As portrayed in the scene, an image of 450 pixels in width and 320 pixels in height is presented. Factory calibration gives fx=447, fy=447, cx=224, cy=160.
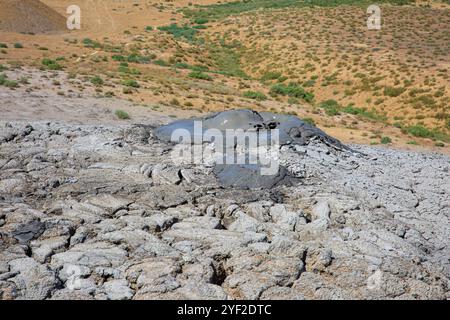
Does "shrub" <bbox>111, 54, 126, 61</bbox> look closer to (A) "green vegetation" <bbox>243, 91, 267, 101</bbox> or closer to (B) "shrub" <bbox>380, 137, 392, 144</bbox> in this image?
(A) "green vegetation" <bbox>243, 91, 267, 101</bbox>

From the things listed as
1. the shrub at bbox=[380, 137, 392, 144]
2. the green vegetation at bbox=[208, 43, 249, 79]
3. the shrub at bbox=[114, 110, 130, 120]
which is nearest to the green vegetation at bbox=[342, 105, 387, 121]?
the shrub at bbox=[380, 137, 392, 144]

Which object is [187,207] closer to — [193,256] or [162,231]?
[162,231]

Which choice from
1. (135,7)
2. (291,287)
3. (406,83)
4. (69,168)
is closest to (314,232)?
(291,287)

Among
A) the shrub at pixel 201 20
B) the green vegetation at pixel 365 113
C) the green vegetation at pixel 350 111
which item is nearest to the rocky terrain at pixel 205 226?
the green vegetation at pixel 350 111

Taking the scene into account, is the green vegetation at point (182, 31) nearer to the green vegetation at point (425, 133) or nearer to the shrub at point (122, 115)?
the green vegetation at point (425, 133)

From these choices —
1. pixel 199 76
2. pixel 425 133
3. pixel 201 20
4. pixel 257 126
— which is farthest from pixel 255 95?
pixel 201 20
